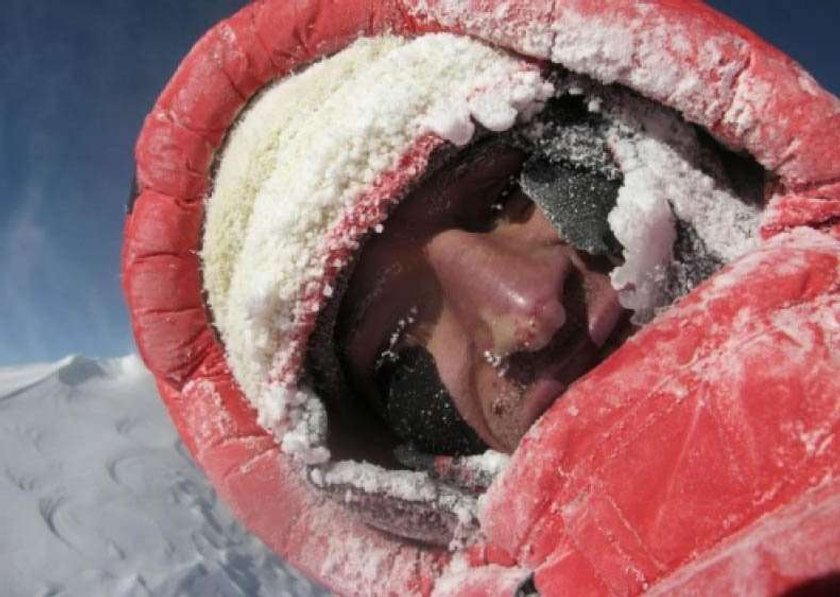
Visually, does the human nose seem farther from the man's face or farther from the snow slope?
the snow slope

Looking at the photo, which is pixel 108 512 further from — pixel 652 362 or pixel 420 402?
pixel 652 362

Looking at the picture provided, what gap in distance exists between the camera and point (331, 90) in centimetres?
76

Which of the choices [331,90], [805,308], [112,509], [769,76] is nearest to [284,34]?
[331,90]

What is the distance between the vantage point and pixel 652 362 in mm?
539

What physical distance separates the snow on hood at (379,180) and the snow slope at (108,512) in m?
5.19

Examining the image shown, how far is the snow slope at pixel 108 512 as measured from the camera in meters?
6.28

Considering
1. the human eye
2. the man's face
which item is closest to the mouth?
the man's face

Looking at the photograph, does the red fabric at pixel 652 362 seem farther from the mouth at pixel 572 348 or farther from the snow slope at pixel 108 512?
the snow slope at pixel 108 512

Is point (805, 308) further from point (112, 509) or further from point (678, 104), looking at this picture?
point (112, 509)

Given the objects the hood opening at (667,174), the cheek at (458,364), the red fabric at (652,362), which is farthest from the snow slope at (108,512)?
the hood opening at (667,174)

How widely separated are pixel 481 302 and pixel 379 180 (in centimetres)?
16

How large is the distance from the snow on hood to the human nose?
66 mm

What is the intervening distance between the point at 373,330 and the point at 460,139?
0.77ft

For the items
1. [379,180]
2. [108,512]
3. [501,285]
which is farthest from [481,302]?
[108,512]
